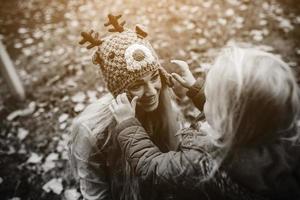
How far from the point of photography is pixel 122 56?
2.01 m

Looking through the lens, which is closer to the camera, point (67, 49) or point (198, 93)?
Answer: point (198, 93)

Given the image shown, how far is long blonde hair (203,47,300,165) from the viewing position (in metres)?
1.62

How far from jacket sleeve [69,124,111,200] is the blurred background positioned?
2.28 ft

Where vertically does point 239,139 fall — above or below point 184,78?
below

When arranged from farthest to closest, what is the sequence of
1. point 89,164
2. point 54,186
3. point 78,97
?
point 78,97, point 54,186, point 89,164

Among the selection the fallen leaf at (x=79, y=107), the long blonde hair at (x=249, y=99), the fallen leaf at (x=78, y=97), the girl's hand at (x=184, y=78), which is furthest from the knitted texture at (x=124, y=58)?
the fallen leaf at (x=78, y=97)

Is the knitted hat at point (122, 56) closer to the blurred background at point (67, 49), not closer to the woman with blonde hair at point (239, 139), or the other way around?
the woman with blonde hair at point (239, 139)

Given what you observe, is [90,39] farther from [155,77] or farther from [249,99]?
[249,99]

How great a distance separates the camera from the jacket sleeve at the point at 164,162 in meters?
1.81

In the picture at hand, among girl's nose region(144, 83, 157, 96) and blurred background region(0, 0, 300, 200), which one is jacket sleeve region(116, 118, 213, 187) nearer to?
girl's nose region(144, 83, 157, 96)

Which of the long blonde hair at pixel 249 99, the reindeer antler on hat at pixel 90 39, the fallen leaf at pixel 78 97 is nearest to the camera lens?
the long blonde hair at pixel 249 99

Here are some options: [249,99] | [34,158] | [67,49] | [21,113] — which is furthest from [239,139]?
[67,49]

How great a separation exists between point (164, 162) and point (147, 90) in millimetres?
455

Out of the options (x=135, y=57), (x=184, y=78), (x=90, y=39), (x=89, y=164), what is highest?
(x=90, y=39)
